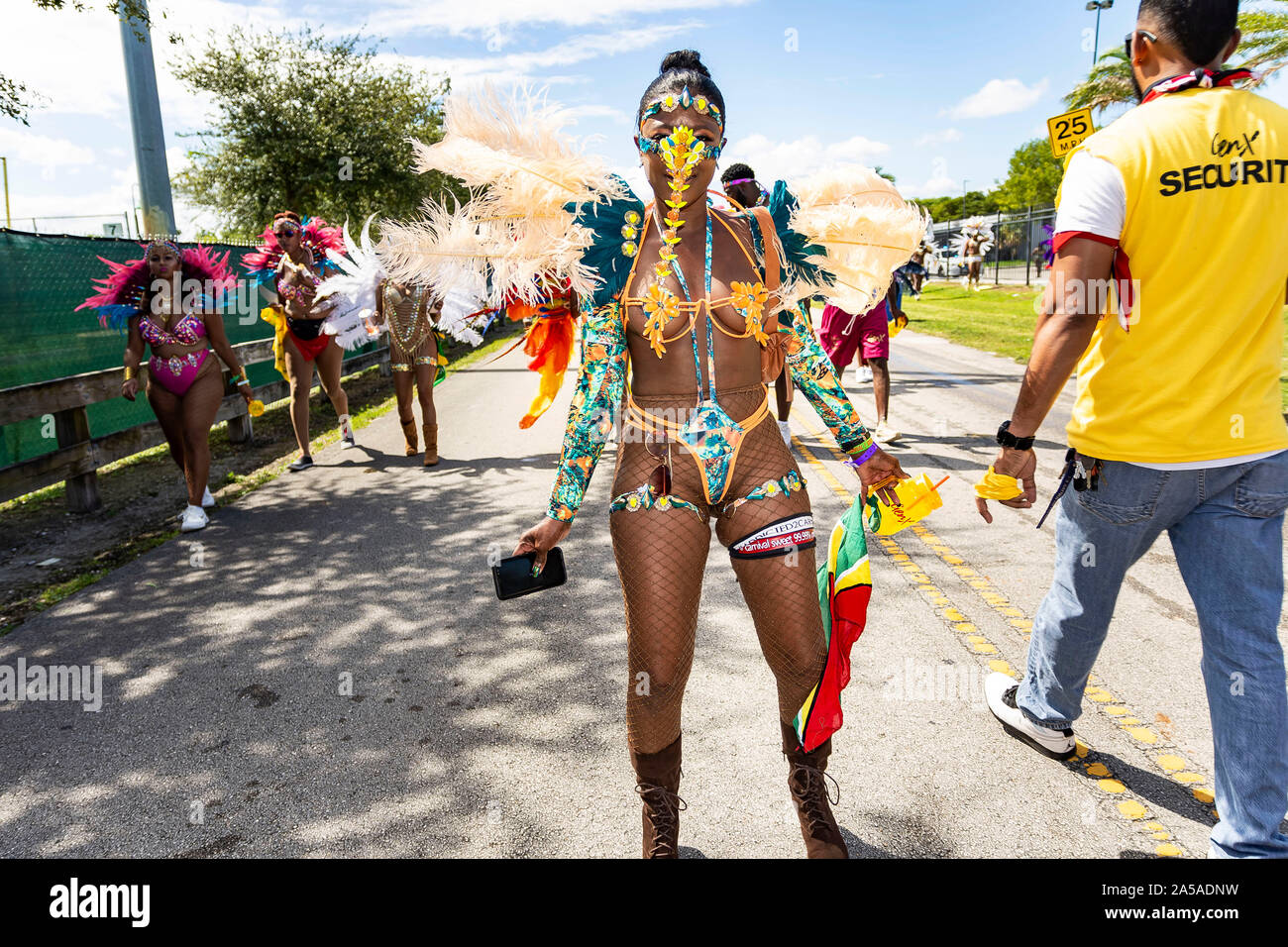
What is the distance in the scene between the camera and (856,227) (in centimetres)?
305

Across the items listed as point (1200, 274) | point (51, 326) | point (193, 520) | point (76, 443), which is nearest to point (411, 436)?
point (193, 520)

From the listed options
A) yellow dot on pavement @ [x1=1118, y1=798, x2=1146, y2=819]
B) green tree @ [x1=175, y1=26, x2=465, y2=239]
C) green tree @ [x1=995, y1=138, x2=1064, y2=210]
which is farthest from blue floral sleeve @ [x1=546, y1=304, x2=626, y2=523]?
green tree @ [x1=995, y1=138, x2=1064, y2=210]

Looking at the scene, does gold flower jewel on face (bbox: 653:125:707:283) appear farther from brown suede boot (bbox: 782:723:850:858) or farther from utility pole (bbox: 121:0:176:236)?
utility pole (bbox: 121:0:176:236)

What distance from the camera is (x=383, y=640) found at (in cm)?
460

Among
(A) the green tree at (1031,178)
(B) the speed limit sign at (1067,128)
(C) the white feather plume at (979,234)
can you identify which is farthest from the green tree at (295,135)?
(A) the green tree at (1031,178)

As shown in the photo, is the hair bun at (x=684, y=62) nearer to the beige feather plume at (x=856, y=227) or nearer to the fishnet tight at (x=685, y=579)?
the beige feather plume at (x=856, y=227)

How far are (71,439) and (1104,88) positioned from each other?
23.5 m

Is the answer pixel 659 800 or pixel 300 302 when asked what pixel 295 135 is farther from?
pixel 659 800

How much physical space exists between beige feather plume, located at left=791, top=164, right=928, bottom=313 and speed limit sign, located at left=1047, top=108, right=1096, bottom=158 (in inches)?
228

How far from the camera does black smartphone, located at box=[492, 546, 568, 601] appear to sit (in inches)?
98.8

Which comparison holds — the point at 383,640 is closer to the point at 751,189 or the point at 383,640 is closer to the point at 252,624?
the point at 252,624

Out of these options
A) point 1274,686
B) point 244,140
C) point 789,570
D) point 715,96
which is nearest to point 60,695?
point 789,570

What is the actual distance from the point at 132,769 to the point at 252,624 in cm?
149

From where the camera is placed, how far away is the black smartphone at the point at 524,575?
8.23ft
